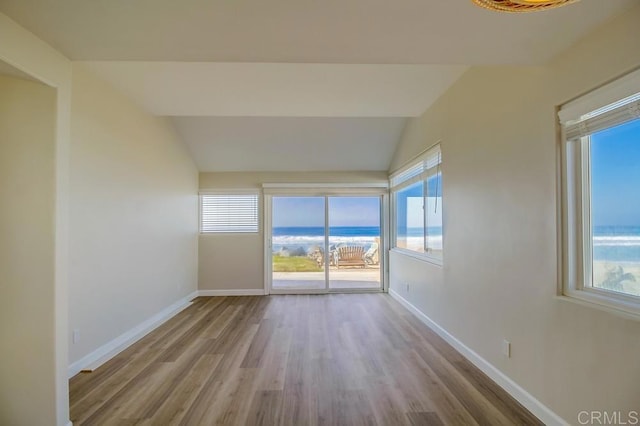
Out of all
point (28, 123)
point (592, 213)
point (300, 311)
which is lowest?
point (300, 311)

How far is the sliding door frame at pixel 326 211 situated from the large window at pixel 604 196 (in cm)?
418

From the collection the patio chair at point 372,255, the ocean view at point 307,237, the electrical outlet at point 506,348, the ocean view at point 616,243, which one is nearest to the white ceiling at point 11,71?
the ocean view at point 616,243

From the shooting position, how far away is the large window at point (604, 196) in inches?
66.4

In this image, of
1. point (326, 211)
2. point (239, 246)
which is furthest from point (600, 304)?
point (239, 246)

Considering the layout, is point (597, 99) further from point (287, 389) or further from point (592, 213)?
point (287, 389)

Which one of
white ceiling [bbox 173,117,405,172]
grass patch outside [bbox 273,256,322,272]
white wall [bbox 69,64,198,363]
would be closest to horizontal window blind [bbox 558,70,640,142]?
white ceiling [bbox 173,117,405,172]

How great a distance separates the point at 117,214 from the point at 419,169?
372 cm

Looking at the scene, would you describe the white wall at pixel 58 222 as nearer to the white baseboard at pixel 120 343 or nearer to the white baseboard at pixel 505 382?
the white baseboard at pixel 120 343

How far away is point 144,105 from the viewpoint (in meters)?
3.94

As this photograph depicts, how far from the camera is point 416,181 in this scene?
4785 mm

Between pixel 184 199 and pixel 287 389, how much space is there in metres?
3.74

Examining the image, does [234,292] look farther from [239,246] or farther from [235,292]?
[239,246]

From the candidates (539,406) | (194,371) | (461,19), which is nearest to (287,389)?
(194,371)

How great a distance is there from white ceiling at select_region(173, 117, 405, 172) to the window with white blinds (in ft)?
1.74
